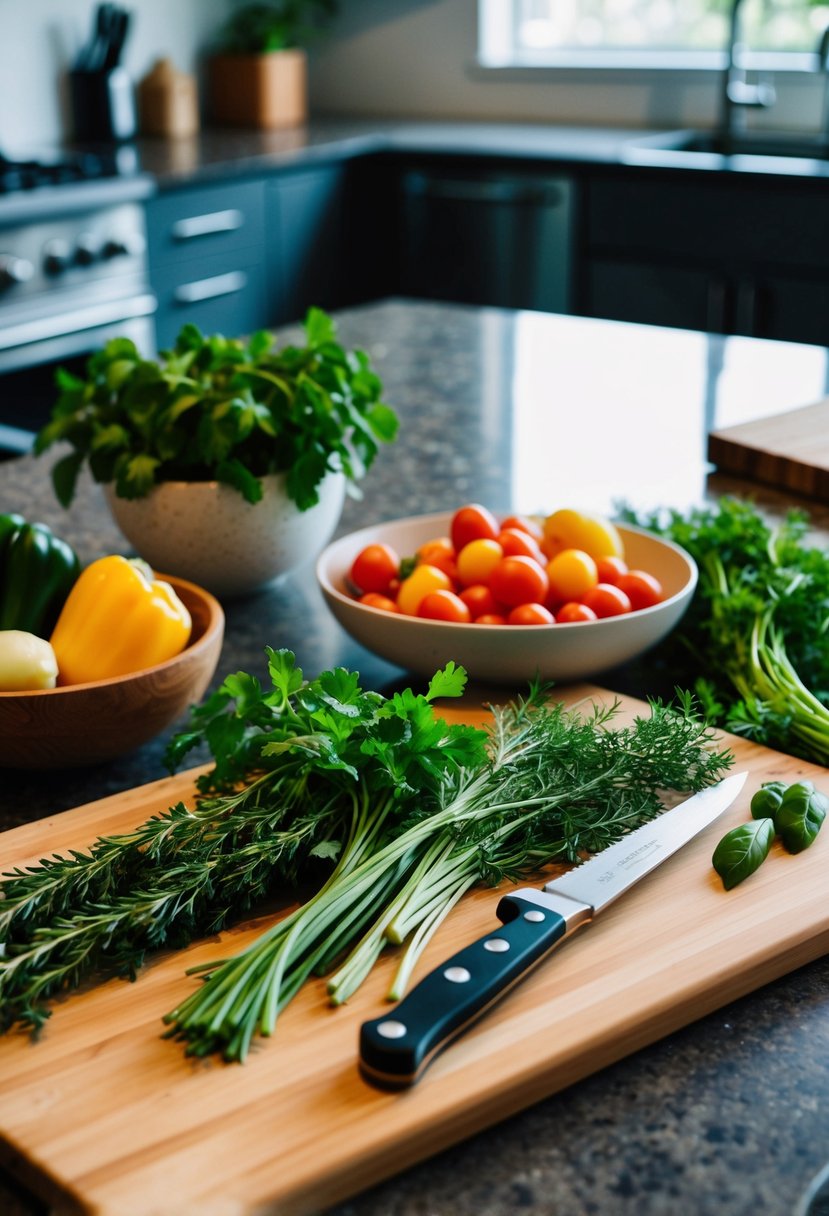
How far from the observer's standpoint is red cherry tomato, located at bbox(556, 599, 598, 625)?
3.53 feet

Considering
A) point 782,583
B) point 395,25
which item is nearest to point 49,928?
point 782,583

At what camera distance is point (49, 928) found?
0.73 m

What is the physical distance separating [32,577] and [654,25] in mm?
3933

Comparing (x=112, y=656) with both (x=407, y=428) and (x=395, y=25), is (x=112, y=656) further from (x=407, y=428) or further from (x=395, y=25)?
(x=395, y=25)

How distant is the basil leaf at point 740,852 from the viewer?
2.69 feet

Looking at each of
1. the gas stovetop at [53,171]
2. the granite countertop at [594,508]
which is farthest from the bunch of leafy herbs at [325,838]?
the gas stovetop at [53,171]

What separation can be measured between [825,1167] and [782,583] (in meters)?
0.61

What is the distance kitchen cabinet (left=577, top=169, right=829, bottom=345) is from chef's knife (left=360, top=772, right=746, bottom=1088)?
275 centimetres

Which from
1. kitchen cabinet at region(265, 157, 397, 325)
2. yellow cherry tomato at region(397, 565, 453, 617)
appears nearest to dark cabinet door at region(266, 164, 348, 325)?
kitchen cabinet at region(265, 157, 397, 325)

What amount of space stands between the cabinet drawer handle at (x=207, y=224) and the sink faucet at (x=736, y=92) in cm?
142

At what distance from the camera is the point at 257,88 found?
181 inches

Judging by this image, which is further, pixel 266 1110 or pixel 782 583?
pixel 782 583

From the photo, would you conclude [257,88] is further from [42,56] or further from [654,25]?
[654,25]

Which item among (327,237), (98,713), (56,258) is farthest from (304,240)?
(98,713)
